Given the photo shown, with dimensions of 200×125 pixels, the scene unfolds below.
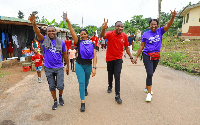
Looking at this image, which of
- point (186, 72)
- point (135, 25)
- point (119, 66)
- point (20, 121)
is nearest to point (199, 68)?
point (186, 72)

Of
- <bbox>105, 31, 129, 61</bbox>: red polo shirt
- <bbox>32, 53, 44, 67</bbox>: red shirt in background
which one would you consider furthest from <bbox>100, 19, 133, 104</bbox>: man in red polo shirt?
<bbox>32, 53, 44, 67</bbox>: red shirt in background

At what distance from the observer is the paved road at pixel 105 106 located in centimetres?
315

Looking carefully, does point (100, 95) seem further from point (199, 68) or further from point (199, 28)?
point (199, 28)

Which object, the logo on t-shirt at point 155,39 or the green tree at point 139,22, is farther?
the green tree at point 139,22

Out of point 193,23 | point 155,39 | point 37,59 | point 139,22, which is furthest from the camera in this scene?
point 139,22

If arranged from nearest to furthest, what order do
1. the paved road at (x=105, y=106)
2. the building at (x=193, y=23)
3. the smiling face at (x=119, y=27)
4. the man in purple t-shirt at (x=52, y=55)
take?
1. the paved road at (x=105, y=106)
2. the man in purple t-shirt at (x=52, y=55)
3. the smiling face at (x=119, y=27)
4. the building at (x=193, y=23)

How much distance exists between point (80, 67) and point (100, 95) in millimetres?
1318

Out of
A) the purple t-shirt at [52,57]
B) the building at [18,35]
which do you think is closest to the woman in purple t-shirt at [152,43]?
the purple t-shirt at [52,57]

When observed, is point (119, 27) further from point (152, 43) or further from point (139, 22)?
point (139, 22)

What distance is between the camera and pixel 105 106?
3775 millimetres

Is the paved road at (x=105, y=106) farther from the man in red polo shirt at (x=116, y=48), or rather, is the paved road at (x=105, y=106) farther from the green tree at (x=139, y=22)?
the green tree at (x=139, y=22)

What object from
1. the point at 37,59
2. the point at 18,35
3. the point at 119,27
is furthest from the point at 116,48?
the point at 18,35

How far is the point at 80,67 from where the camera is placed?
3.58 m

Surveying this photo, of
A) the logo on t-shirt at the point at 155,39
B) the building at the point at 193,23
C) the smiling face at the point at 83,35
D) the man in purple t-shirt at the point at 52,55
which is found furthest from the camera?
the building at the point at 193,23
